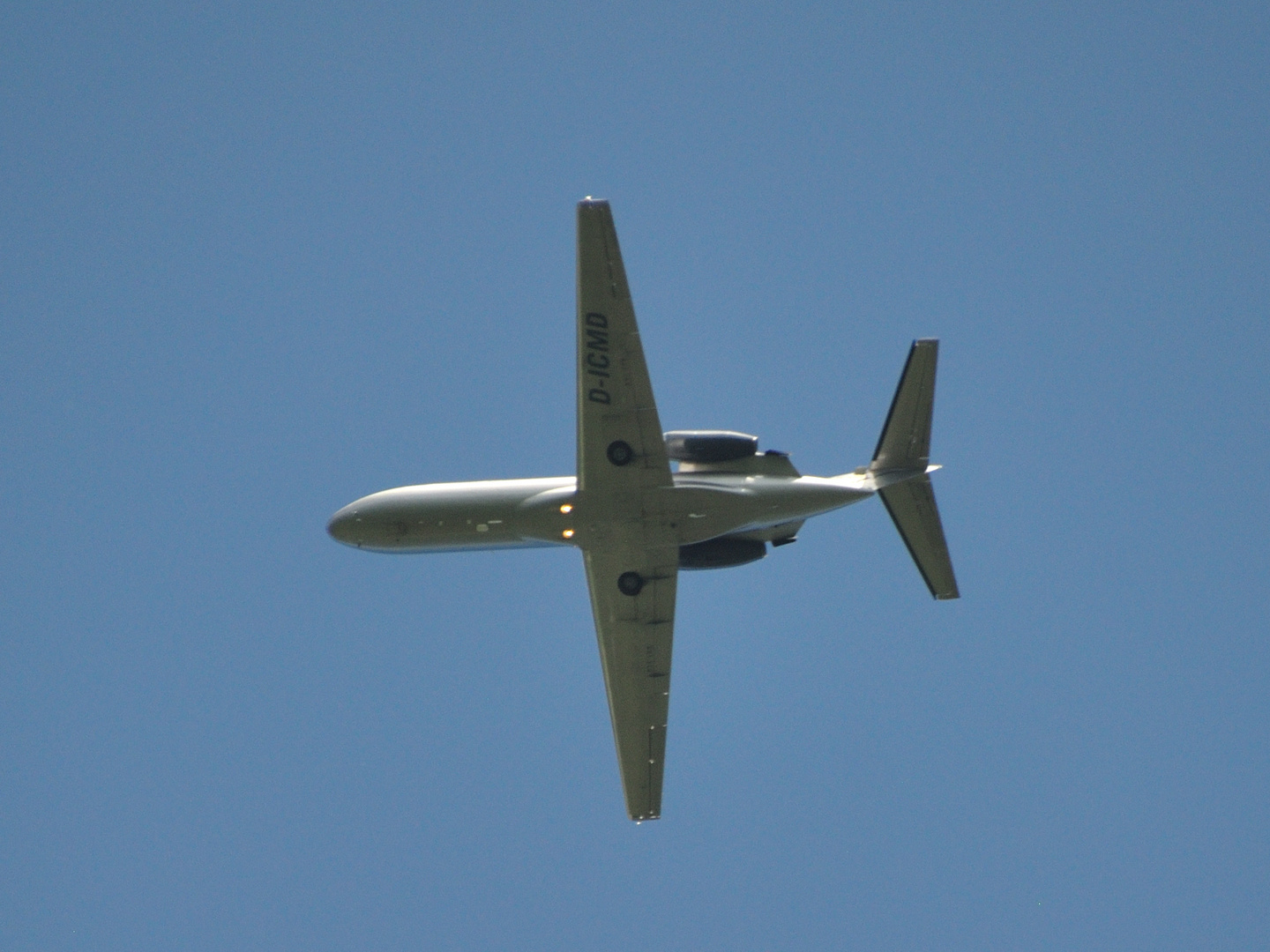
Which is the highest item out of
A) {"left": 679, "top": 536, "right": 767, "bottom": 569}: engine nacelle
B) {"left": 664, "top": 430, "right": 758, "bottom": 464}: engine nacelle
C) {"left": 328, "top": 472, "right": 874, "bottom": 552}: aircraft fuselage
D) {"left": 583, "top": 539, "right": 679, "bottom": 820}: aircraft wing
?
{"left": 664, "top": 430, "right": 758, "bottom": 464}: engine nacelle

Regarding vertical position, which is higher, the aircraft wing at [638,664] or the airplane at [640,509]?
the airplane at [640,509]

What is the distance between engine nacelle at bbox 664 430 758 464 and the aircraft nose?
8.69m

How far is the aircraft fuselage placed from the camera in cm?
3581

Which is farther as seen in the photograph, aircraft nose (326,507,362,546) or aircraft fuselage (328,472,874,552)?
aircraft nose (326,507,362,546)

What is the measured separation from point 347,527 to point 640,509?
8.04 metres

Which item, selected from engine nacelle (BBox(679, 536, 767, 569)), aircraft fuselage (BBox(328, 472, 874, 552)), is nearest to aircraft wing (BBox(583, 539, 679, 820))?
engine nacelle (BBox(679, 536, 767, 569))

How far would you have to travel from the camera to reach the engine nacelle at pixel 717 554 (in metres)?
37.0

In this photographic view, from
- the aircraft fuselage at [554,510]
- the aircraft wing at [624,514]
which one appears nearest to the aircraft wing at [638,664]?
the aircraft wing at [624,514]

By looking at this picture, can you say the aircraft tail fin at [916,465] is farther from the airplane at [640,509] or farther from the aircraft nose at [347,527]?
the aircraft nose at [347,527]

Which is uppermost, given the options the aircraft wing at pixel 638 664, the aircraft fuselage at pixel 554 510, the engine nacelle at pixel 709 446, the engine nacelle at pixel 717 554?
the engine nacelle at pixel 709 446

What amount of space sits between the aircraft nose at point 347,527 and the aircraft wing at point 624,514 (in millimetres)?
6209

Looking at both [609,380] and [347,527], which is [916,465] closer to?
[609,380]

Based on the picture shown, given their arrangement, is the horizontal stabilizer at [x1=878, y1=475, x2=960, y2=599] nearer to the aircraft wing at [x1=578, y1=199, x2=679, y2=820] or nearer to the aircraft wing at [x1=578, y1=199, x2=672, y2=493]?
the aircraft wing at [x1=578, y1=199, x2=679, y2=820]

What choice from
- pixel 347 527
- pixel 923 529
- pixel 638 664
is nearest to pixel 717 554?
pixel 638 664
